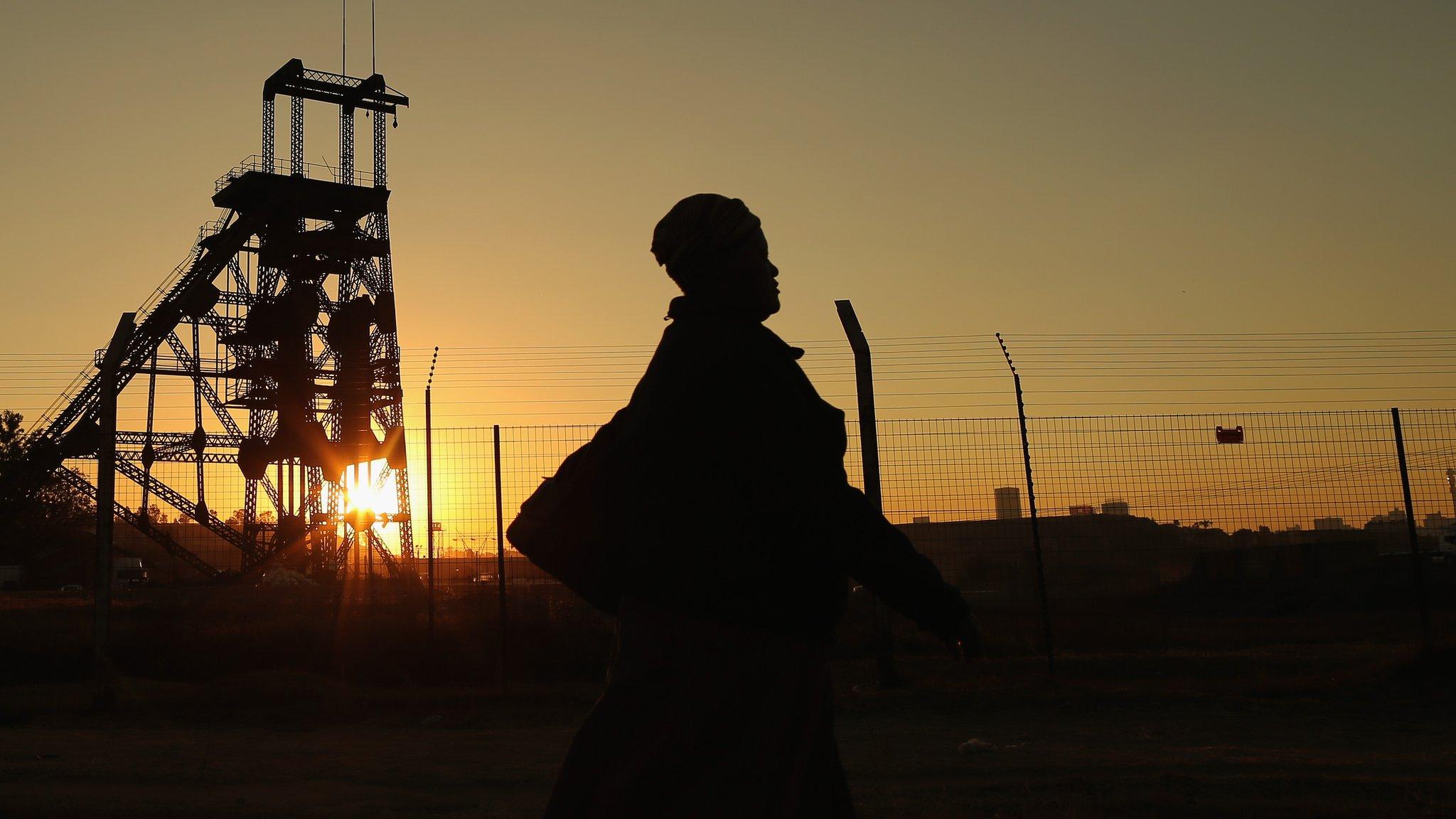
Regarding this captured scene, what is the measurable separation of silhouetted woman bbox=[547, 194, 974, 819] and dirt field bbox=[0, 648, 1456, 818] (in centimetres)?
321

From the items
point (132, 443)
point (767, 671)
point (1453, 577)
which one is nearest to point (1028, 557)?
point (767, 671)

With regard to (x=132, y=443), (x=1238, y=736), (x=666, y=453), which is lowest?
(x=1238, y=736)

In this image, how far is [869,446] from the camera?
382 inches

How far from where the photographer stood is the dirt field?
5.42 m

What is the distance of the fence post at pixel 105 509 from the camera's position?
9406 millimetres

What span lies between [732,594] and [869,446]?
775cm

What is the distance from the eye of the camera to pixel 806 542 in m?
2.05

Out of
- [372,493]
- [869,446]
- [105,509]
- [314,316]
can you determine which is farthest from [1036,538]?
[314,316]

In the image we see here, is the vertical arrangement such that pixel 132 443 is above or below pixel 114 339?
above

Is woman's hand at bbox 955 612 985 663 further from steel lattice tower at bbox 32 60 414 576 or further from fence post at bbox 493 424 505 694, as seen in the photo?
steel lattice tower at bbox 32 60 414 576

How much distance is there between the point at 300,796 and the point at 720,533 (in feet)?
15.0

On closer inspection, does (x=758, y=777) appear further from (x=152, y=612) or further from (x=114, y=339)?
(x=152, y=612)

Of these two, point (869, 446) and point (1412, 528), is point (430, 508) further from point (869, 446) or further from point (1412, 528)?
point (1412, 528)

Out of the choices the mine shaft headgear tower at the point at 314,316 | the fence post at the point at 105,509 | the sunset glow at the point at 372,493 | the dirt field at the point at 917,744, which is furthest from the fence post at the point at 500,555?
the mine shaft headgear tower at the point at 314,316
